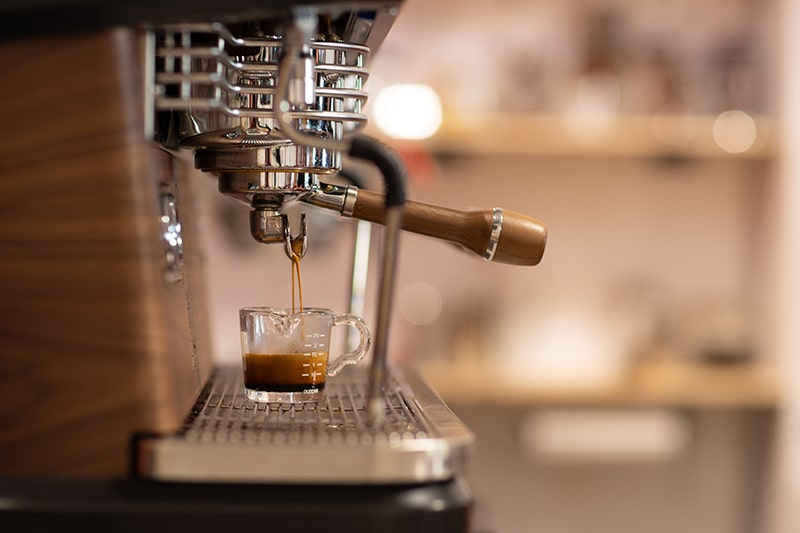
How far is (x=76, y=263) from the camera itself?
0.55m

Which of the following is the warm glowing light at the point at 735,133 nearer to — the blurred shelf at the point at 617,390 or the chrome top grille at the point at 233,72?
the blurred shelf at the point at 617,390

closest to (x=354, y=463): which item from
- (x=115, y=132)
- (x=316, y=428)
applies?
(x=316, y=428)

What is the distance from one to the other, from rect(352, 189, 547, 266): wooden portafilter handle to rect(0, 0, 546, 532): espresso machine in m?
0.10

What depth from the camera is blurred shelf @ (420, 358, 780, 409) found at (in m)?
2.02

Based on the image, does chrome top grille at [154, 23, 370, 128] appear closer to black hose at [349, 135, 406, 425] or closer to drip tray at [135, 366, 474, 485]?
black hose at [349, 135, 406, 425]

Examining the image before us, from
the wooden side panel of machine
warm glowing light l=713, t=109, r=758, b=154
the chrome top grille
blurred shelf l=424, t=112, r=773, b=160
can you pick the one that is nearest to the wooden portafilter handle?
the chrome top grille

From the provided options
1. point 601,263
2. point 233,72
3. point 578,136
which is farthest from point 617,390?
point 233,72

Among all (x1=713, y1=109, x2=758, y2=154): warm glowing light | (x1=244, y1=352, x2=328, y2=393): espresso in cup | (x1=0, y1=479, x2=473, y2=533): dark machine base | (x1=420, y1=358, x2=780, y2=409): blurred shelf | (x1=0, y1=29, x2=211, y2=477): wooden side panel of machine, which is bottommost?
(x1=420, y1=358, x2=780, y2=409): blurred shelf

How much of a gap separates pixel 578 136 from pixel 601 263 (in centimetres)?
36

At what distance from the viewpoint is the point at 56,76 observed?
546 mm

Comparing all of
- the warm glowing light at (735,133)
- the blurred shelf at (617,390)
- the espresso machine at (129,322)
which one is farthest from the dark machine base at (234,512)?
the warm glowing light at (735,133)

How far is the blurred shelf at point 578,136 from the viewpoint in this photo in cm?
201

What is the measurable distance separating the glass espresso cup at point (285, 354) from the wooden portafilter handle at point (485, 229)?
3.9 inches

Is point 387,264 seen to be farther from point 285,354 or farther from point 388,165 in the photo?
point 285,354
